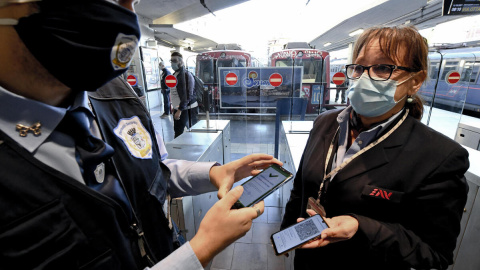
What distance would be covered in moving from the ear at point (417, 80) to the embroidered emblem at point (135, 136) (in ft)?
4.06

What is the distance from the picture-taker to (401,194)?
85 cm

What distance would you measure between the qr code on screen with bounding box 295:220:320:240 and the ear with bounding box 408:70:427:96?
79cm

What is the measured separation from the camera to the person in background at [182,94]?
160 inches

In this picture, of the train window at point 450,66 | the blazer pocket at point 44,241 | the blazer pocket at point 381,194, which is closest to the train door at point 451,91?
the train window at point 450,66

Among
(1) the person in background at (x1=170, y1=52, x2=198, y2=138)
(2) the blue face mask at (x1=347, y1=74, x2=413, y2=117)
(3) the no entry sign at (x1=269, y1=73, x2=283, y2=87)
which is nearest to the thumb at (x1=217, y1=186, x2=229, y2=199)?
(2) the blue face mask at (x1=347, y1=74, x2=413, y2=117)

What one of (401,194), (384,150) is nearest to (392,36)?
(384,150)

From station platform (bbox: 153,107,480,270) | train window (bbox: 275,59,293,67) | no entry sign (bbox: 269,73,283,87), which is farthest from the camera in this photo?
train window (bbox: 275,59,293,67)

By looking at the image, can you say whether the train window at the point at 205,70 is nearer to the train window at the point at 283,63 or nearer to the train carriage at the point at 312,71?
the train window at the point at 283,63

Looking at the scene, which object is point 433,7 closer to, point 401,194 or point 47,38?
point 401,194

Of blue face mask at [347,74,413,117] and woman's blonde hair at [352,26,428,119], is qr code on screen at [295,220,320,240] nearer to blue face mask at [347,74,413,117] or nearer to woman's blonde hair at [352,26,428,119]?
blue face mask at [347,74,413,117]

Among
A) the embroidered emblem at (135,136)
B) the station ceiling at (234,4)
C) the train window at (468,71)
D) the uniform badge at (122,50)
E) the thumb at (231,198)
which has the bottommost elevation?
the thumb at (231,198)

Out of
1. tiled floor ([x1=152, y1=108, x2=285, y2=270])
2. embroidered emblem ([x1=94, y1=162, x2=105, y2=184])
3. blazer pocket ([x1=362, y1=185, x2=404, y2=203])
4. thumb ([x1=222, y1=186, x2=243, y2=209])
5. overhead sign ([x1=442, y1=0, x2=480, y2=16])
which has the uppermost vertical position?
overhead sign ([x1=442, y1=0, x2=480, y2=16])

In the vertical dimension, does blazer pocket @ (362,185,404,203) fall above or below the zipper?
above

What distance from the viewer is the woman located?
841mm
